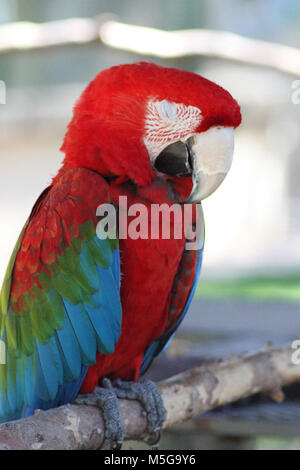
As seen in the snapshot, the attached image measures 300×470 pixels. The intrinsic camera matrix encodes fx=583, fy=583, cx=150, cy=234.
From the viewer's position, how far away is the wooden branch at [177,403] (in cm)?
94

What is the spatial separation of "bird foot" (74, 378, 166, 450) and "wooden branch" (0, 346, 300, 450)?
0.01m

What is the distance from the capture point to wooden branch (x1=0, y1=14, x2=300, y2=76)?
208 centimetres

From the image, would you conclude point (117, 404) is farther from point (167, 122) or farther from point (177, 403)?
point (167, 122)

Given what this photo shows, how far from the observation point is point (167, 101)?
42.5 inches

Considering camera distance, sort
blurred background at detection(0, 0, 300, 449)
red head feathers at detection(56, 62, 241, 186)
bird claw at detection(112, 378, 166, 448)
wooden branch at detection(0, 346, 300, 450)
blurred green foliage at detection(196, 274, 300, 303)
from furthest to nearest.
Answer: blurred background at detection(0, 0, 300, 449)
blurred green foliage at detection(196, 274, 300, 303)
bird claw at detection(112, 378, 166, 448)
red head feathers at detection(56, 62, 241, 186)
wooden branch at detection(0, 346, 300, 450)

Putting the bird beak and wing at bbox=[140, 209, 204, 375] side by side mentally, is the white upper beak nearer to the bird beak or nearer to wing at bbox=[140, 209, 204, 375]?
the bird beak

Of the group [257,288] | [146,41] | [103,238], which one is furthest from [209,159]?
[257,288]

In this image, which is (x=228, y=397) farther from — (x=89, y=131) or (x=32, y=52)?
(x=32, y=52)

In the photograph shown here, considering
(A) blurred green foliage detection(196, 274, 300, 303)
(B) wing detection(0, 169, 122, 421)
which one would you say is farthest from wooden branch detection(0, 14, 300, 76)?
(A) blurred green foliage detection(196, 274, 300, 303)

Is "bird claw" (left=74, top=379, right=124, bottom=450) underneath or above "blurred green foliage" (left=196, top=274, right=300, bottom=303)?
underneath

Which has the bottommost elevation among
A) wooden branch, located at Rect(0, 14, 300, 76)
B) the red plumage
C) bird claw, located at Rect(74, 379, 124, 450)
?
bird claw, located at Rect(74, 379, 124, 450)

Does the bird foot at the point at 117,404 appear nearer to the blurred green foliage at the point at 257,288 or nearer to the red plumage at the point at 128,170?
Answer: the red plumage at the point at 128,170

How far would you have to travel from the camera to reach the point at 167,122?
3.53ft

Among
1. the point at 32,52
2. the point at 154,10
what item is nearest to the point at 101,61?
the point at 154,10
